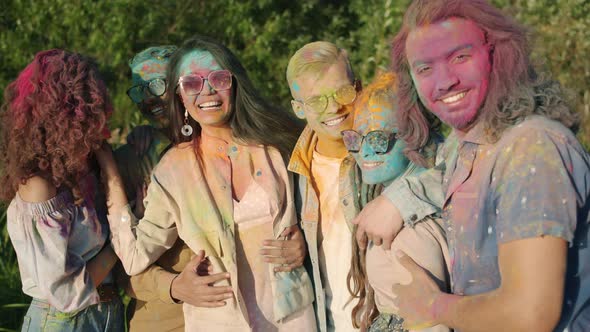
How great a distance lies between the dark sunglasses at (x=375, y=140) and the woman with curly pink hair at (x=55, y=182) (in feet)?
3.95

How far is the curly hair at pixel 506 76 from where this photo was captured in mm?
2244

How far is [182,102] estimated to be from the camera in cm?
381

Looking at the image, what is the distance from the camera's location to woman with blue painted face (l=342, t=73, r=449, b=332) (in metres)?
2.86

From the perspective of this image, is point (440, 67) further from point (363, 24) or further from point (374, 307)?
point (363, 24)

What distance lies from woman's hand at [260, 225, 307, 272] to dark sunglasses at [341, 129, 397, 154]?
0.58 metres

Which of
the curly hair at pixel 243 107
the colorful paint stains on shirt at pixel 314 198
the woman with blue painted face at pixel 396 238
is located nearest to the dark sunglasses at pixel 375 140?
the woman with blue painted face at pixel 396 238

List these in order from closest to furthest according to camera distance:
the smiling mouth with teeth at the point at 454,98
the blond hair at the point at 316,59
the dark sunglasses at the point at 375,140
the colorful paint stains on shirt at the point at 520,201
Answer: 1. the colorful paint stains on shirt at the point at 520,201
2. the smiling mouth with teeth at the point at 454,98
3. the dark sunglasses at the point at 375,140
4. the blond hair at the point at 316,59

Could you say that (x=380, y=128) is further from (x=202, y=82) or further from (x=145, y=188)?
(x=145, y=188)

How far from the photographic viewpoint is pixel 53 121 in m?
3.52

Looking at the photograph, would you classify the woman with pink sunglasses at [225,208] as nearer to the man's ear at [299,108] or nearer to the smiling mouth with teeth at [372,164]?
the man's ear at [299,108]

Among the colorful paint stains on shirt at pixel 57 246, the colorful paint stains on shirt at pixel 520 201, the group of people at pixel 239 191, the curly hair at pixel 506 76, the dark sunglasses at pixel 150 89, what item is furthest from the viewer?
the dark sunglasses at pixel 150 89

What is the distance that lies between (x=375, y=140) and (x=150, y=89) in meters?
1.40

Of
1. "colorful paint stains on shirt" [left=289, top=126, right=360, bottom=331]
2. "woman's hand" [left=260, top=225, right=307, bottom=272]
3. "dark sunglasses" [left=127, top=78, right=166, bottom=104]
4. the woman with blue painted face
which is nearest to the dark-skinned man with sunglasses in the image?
"dark sunglasses" [left=127, top=78, right=166, bottom=104]

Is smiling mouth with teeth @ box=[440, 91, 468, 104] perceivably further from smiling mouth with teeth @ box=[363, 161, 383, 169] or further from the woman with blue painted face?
smiling mouth with teeth @ box=[363, 161, 383, 169]
